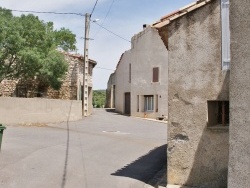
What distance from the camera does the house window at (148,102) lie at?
104 ft

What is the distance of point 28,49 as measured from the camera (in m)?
22.2

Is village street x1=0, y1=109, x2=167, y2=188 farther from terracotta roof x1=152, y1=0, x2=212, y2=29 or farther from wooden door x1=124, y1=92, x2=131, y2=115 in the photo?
wooden door x1=124, y1=92, x2=131, y2=115

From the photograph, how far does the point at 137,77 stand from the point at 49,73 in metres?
10.6

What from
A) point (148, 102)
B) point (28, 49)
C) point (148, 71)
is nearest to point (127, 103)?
point (148, 102)

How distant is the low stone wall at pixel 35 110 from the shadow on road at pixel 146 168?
10497 mm

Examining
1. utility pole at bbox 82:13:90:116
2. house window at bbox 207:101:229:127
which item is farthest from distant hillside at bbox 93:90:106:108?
house window at bbox 207:101:229:127

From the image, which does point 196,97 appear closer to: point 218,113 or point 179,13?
point 218,113

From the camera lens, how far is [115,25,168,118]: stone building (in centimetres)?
3075

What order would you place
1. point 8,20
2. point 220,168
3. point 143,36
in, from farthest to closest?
point 143,36, point 8,20, point 220,168

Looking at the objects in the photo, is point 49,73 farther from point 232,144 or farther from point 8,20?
point 232,144

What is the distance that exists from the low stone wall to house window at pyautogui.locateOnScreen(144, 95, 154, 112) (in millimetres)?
8342

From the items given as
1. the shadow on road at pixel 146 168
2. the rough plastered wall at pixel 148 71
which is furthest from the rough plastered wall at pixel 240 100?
the rough plastered wall at pixel 148 71

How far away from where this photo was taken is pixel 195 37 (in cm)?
884

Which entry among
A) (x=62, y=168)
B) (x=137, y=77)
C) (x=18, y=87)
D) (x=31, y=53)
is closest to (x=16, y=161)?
(x=62, y=168)
